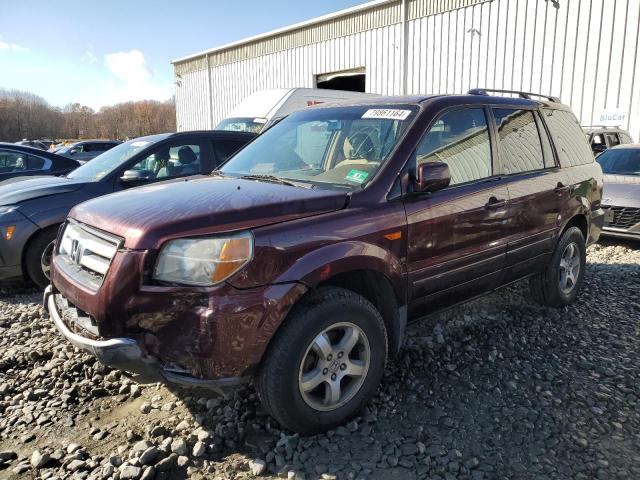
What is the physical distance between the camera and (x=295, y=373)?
2416 mm

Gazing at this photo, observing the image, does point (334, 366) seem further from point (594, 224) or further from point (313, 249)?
point (594, 224)

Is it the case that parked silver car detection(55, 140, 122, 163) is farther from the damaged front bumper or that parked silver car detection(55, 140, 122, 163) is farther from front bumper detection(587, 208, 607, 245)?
the damaged front bumper

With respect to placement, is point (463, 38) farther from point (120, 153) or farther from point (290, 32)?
point (120, 153)

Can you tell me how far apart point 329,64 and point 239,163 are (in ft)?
52.8

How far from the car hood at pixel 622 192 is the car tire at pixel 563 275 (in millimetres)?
3003

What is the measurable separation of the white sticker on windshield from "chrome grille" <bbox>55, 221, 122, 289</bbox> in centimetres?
185

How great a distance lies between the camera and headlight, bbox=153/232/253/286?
7.39 feet

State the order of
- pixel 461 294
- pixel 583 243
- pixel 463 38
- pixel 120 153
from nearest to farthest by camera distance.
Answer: pixel 461 294 < pixel 583 243 < pixel 120 153 < pixel 463 38

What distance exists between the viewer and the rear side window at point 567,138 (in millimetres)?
4324

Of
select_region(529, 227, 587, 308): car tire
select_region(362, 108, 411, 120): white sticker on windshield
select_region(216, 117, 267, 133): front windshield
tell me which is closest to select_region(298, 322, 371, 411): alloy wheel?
select_region(362, 108, 411, 120): white sticker on windshield

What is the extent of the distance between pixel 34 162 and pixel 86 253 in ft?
20.0

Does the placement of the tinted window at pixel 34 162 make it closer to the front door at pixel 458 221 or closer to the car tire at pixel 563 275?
the front door at pixel 458 221

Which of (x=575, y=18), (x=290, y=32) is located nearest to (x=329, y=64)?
(x=290, y=32)

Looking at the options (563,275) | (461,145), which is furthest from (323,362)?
(563,275)
